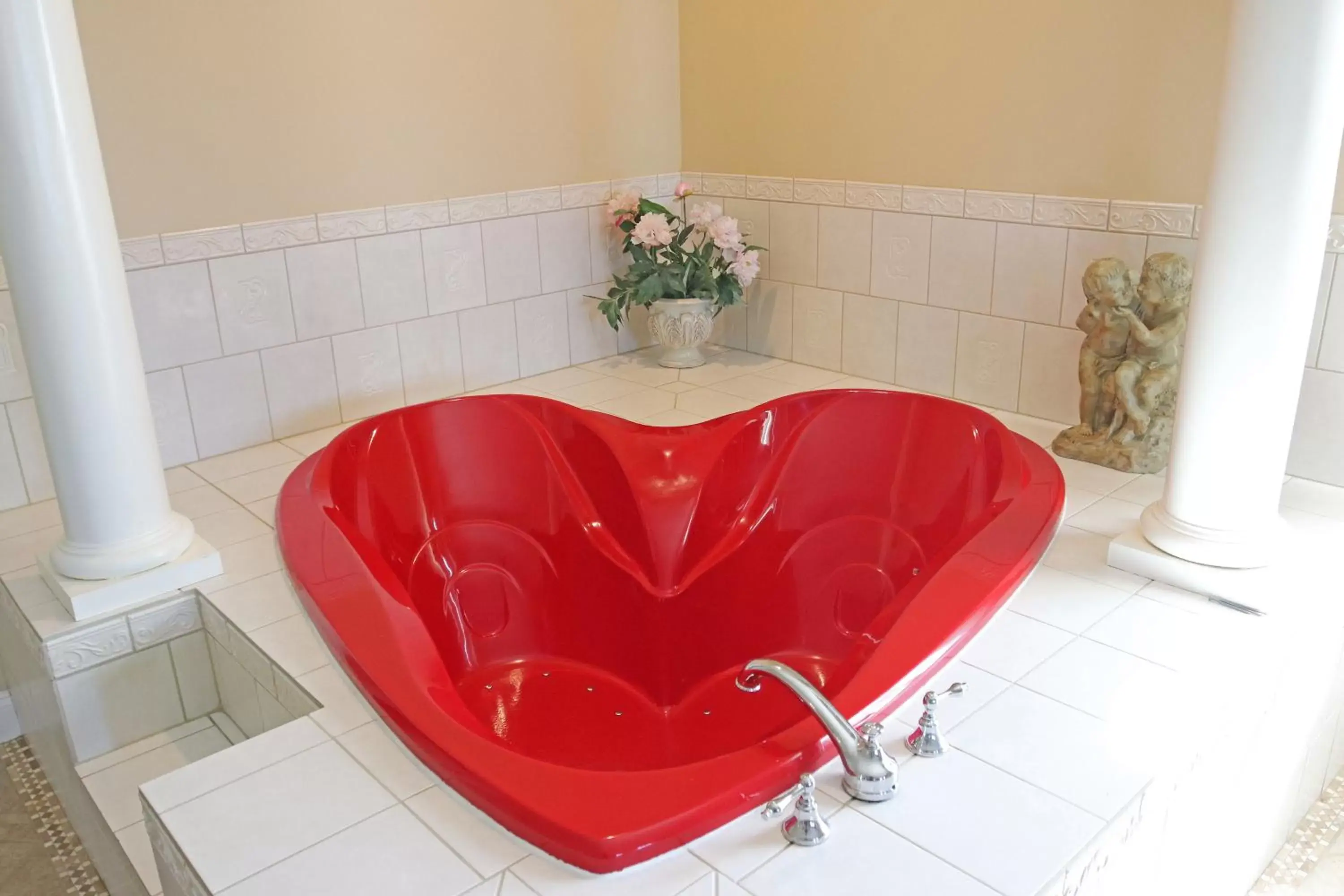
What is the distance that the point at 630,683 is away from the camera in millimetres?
2316

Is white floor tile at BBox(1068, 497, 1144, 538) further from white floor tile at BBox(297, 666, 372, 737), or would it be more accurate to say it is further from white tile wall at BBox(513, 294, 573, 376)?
white tile wall at BBox(513, 294, 573, 376)

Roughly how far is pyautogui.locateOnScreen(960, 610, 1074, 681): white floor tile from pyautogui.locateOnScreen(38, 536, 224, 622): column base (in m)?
1.34

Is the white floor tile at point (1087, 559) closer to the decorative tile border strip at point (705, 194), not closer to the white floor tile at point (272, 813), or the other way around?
the decorative tile border strip at point (705, 194)

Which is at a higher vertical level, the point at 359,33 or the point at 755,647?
the point at 359,33

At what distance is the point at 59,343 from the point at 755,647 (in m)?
1.48

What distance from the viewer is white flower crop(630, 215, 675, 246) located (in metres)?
2.89

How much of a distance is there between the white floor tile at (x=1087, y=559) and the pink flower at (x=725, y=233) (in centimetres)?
133

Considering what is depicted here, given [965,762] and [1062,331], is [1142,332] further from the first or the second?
[965,762]

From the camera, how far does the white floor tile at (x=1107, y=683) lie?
4.73ft

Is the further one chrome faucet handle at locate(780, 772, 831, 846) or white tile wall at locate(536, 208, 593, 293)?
white tile wall at locate(536, 208, 593, 293)

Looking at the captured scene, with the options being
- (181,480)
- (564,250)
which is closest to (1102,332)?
(564,250)

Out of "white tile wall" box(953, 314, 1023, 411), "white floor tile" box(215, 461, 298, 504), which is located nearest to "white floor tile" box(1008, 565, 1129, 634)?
"white tile wall" box(953, 314, 1023, 411)

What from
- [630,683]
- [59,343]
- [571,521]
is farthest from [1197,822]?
[59,343]

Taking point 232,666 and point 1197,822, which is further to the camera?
point 232,666
